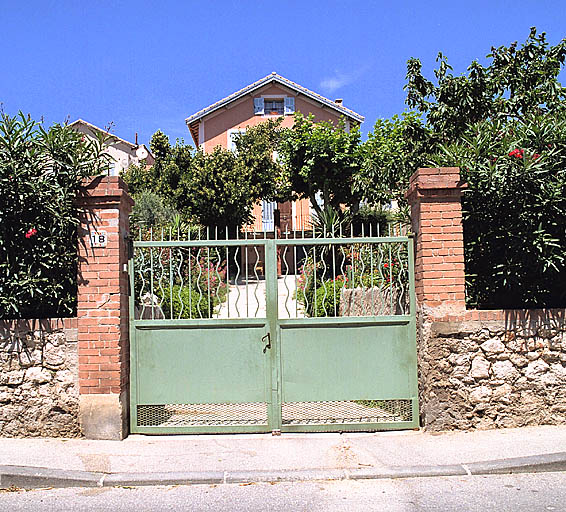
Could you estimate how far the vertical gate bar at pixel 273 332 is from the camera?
653 cm

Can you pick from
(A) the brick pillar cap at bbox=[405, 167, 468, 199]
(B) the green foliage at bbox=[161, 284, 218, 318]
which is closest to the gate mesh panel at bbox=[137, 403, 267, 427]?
(B) the green foliage at bbox=[161, 284, 218, 318]

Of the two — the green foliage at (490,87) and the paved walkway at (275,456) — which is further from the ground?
the green foliage at (490,87)

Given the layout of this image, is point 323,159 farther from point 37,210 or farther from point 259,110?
point 37,210

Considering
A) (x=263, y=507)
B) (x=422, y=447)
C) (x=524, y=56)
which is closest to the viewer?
(x=263, y=507)

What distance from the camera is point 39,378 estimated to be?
6.43m

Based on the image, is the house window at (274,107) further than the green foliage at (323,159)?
Yes

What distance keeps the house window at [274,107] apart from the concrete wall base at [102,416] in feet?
79.5

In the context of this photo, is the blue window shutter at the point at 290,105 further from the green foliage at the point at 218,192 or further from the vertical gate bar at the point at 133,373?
the vertical gate bar at the point at 133,373

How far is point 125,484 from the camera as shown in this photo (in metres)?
5.18

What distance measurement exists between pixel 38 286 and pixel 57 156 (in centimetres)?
145

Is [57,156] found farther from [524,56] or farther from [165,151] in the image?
[165,151]

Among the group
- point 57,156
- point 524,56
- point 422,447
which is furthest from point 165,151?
point 422,447

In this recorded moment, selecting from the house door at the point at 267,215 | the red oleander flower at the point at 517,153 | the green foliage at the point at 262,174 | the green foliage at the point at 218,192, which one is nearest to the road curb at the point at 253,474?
the red oleander flower at the point at 517,153

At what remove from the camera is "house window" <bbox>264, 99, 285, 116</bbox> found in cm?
2902
